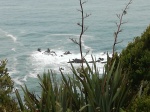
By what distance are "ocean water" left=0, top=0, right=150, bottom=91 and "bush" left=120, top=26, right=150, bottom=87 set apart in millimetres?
29325

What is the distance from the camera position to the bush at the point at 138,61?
18.9 feet

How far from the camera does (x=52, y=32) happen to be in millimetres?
63469

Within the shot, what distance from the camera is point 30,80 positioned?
39031 mm

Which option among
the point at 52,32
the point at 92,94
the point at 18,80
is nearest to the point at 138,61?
the point at 92,94

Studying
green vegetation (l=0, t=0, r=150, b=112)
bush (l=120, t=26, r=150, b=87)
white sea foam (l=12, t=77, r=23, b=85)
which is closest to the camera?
green vegetation (l=0, t=0, r=150, b=112)

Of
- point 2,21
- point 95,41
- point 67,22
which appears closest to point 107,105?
point 95,41

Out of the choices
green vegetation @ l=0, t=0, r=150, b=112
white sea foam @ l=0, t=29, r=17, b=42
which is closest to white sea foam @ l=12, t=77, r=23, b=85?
white sea foam @ l=0, t=29, r=17, b=42

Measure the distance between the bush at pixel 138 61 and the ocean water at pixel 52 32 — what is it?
29325mm

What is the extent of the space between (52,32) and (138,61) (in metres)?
58.0

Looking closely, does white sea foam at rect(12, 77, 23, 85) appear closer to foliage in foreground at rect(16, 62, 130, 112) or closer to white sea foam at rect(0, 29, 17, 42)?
white sea foam at rect(0, 29, 17, 42)

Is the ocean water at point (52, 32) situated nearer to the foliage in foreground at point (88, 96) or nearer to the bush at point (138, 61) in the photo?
the bush at point (138, 61)

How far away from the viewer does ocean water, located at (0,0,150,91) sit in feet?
148

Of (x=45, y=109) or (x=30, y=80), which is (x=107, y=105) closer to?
(x=45, y=109)

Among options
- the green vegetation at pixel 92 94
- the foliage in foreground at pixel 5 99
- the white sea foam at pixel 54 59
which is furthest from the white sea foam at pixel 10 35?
the green vegetation at pixel 92 94
